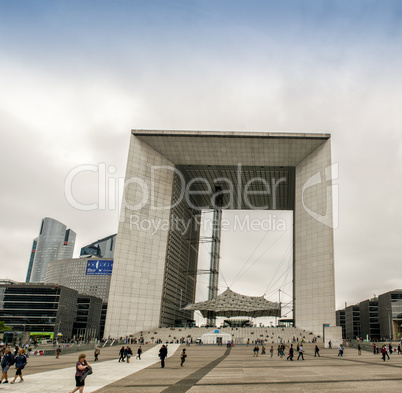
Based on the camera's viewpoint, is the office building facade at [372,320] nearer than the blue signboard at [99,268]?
No

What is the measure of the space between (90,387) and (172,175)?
61.5 metres

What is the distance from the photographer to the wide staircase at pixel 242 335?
59.0m

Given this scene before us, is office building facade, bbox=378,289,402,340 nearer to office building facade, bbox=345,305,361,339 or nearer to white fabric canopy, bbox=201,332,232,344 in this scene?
office building facade, bbox=345,305,361,339

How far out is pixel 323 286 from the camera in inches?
2493

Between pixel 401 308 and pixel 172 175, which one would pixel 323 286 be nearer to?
pixel 172 175

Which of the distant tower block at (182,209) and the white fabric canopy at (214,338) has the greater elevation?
the distant tower block at (182,209)

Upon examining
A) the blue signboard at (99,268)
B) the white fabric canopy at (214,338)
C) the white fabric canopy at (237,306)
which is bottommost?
the white fabric canopy at (214,338)

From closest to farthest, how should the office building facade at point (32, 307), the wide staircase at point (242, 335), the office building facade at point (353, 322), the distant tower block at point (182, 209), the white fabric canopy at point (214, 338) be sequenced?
1. the white fabric canopy at point (214, 338)
2. the wide staircase at point (242, 335)
3. the distant tower block at point (182, 209)
4. the office building facade at point (32, 307)
5. the office building facade at point (353, 322)

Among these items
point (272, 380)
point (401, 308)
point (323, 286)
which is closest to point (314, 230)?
point (323, 286)

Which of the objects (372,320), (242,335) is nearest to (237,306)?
(242,335)

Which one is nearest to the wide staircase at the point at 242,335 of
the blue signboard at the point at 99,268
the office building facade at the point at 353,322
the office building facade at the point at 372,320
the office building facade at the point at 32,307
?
the blue signboard at the point at 99,268

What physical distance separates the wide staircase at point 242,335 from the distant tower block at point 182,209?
2.50 meters

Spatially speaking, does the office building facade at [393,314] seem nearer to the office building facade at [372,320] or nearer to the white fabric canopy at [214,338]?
the office building facade at [372,320]

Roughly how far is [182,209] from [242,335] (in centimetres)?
3019
